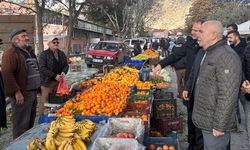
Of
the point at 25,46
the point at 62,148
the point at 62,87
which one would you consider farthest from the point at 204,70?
the point at 62,87

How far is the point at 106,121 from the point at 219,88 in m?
1.92

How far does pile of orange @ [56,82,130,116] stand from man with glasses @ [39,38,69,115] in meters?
1.24

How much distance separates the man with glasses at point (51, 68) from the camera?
24.3 feet

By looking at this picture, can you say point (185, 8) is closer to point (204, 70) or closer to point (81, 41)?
point (81, 41)

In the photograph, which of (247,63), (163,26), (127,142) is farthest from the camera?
(163,26)

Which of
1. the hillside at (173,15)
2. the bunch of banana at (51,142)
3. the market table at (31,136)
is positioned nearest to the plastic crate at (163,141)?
the market table at (31,136)

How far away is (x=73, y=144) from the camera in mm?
3461

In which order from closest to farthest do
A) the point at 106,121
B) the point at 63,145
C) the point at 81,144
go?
1. the point at 63,145
2. the point at 81,144
3. the point at 106,121

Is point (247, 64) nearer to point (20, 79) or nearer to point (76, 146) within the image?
point (20, 79)

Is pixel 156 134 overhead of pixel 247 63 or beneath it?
beneath

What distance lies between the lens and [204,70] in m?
3.93

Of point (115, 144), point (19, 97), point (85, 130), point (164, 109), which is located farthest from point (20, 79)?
point (164, 109)

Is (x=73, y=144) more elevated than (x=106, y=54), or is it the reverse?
(x=73, y=144)

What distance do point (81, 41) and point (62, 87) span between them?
4251 cm
